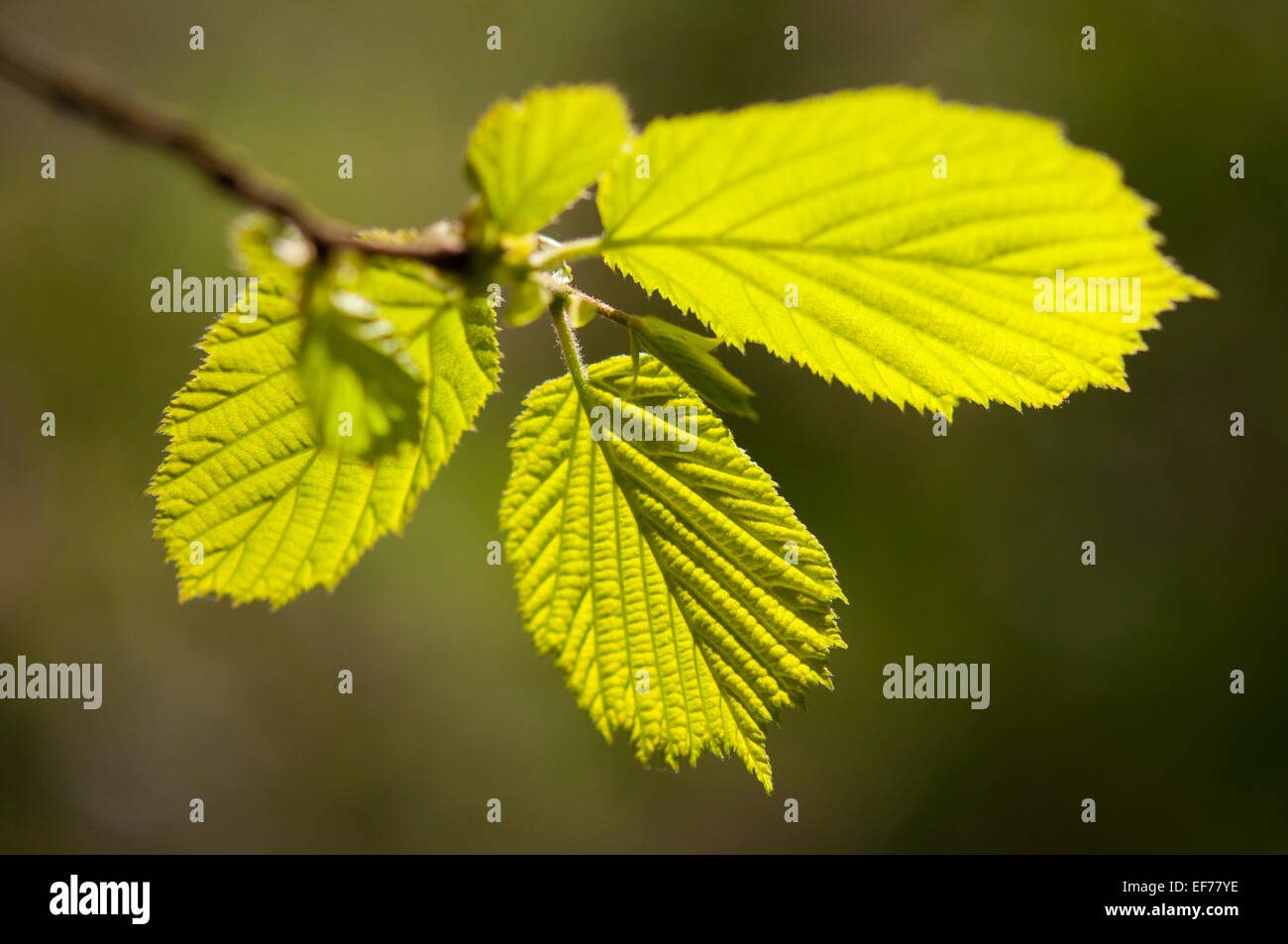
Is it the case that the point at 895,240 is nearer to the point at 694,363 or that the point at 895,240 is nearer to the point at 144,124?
the point at 694,363

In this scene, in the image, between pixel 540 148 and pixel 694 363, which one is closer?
pixel 540 148

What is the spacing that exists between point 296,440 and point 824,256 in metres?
0.59

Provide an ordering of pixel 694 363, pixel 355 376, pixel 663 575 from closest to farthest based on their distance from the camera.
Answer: pixel 355 376
pixel 694 363
pixel 663 575

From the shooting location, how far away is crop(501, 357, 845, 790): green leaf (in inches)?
41.4

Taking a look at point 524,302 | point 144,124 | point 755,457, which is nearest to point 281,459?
point 524,302

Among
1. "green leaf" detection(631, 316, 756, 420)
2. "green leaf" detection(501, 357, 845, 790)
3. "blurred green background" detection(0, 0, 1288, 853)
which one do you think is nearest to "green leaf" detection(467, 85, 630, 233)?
"green leaf" detection(631, 316, 756, 420)

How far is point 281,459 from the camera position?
38.2 inches

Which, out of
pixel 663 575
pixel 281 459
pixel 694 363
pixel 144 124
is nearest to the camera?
pixel 144 124

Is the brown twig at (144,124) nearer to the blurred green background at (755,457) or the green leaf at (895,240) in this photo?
the green leaf at (895,240)

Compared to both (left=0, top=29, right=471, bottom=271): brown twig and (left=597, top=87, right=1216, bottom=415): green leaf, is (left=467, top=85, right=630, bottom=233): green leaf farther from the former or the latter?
(left=0, top=29, right=471, bottom=271): brown twig

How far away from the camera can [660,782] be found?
587cm

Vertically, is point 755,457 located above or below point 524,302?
above

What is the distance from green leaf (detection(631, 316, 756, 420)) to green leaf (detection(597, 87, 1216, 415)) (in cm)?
7

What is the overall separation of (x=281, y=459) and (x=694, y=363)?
0.49 metres
